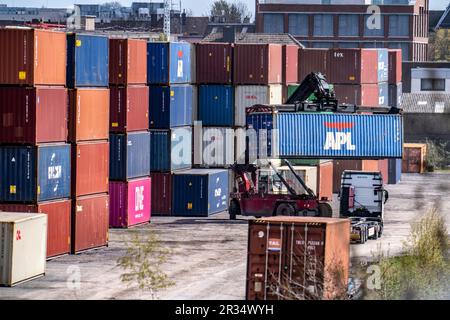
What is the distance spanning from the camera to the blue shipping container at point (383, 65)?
89.1 m

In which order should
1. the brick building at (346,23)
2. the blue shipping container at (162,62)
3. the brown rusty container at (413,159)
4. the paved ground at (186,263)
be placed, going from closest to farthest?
1. the paved ground at (186,263)
2. the blue shipping container at (162,62)
3. the brown rusty container at (413,159)
4. the brick building at (346,23)

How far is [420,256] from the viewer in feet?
135

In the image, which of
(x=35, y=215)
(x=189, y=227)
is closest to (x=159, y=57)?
(x=189, y=227)

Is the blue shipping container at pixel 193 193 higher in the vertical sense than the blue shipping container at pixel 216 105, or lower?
lower

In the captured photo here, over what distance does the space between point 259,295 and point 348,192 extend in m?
23.1

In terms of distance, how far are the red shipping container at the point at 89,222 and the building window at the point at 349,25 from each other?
103515 mm

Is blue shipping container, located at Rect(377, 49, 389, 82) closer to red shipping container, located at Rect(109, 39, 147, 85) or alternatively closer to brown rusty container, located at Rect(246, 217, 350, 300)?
red shipping container, located at Rect(109, 39, 147, 85)

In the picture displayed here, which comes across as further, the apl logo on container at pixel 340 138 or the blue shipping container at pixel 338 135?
the apl logo on container at pixel 340 138

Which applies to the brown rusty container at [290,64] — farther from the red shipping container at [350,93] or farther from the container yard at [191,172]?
the red shipping container at [350,93]

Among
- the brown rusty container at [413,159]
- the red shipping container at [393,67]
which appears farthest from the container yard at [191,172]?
the brown rusty container at [413,159]

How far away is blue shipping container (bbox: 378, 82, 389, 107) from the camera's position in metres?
89.4

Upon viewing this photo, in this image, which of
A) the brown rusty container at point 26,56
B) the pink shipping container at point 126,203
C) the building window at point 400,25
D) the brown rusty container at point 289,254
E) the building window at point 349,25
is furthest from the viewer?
the building window at point 349,25

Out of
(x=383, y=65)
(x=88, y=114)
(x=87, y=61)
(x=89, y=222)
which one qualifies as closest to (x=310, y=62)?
(x=383, y=65)

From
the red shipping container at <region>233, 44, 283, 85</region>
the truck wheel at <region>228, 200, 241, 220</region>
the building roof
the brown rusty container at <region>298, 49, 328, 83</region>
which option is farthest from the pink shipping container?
the building roof
